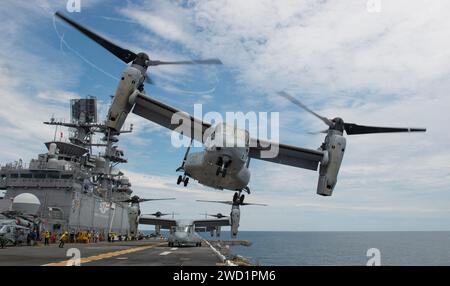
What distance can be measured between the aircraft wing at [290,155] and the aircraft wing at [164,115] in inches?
129

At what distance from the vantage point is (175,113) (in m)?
23.0

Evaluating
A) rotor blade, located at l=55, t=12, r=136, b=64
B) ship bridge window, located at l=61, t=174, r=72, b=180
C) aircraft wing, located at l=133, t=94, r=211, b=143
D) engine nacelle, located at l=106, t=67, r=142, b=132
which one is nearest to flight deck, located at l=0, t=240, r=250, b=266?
engine nacelle, located at l=106, t=67, r=142, b=132

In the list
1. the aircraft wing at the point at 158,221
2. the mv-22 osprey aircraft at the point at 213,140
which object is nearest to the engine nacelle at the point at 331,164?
the mv-22 osprey aircraft at the point at 213,140

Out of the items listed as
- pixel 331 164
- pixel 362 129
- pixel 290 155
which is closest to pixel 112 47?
pixel 290 155

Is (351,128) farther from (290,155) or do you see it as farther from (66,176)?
(66,176)

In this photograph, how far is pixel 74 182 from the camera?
6234 centimetres

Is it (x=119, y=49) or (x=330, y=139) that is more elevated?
(x=119, y=49)

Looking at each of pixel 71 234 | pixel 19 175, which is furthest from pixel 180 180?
pixel 19 175

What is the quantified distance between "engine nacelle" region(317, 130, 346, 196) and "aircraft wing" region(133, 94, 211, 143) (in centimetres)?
729

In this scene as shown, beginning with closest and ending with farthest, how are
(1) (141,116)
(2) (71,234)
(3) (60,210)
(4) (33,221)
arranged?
(1) (141,116) → (4) (33,221) → (2) (71,234) → (3) (60,210)

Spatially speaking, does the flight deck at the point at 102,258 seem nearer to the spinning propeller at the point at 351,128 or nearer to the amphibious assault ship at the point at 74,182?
the spinning propeller at the point at 351,128

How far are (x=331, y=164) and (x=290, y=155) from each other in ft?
11.9
